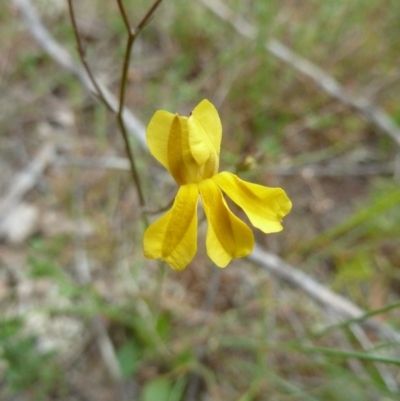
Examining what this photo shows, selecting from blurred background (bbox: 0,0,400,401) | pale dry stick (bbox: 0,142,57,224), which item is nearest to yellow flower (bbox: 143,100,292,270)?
blurred background (bbox: 0,0,400,401)

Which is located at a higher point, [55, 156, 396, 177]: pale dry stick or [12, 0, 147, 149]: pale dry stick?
[12, 0, 147, 149]: pale dry stick

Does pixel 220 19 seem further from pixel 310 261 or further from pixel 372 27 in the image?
pixel 310 261

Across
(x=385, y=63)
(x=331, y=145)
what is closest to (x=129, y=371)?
(x=331, y=145)

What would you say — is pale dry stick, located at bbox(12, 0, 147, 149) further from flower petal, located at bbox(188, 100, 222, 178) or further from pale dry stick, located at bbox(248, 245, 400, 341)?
flower petal, located at bbox(188, 100, 222, 178)

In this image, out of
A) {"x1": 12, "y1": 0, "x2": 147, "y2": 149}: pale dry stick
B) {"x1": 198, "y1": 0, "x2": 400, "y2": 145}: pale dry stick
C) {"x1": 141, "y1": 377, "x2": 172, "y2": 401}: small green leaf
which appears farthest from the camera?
{"x1": 198, "y1": 0, "x2": 400, "y2": 145}: pale dry stick

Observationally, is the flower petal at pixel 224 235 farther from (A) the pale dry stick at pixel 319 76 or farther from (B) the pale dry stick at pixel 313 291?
(A) the pale dry stick at pixel 319 76

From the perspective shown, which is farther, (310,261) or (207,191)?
(310,261)
